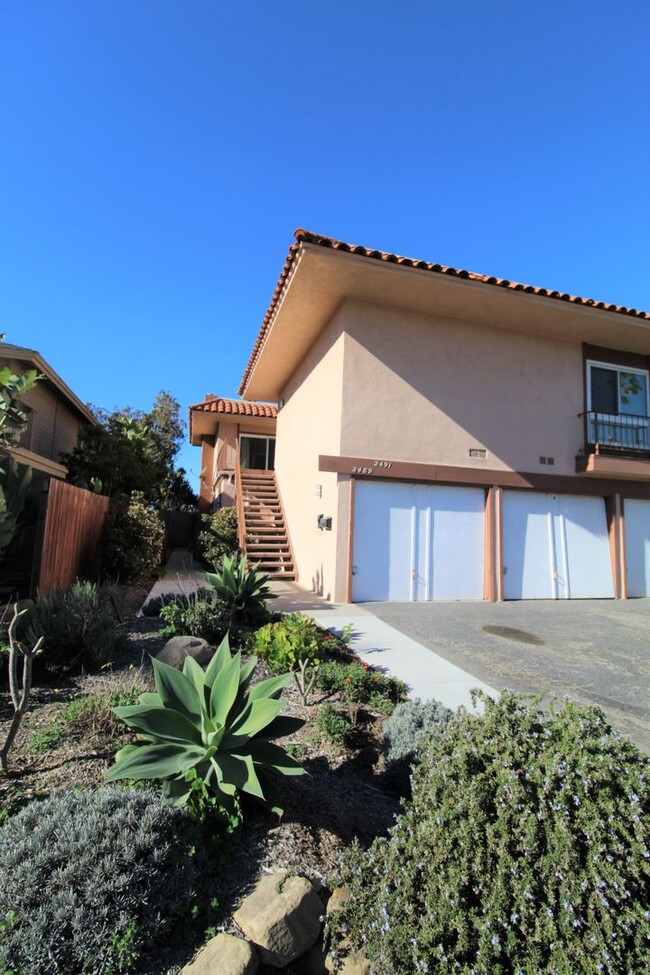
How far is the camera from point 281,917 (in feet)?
6.66

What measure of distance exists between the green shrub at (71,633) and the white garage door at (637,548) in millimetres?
12095

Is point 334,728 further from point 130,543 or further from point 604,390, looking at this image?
point 604,390

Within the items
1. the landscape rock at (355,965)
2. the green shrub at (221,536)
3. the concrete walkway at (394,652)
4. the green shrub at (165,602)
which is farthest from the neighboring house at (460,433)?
Result: the landscape rock at (355,965)

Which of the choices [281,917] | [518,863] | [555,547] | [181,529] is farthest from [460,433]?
[181,529]

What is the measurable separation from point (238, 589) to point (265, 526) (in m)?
8.20

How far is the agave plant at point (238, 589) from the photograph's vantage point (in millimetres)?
6469

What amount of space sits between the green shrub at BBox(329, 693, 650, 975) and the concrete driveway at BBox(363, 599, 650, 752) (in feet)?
4.86

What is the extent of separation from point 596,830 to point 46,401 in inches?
710

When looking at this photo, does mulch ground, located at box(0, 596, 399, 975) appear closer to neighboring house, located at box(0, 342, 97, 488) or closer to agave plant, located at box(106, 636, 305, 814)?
agave plant, located at box(106, 636, 305, 814)

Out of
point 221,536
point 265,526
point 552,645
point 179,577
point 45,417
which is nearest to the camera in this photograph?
point 552,645

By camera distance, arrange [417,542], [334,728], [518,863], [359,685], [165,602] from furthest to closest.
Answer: [417,542] → [165,602] → [359,685] → [334,728] → [518,863]

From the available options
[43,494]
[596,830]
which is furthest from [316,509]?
[596,830]

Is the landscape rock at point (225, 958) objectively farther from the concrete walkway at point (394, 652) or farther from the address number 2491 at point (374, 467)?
the address number 2491 at point (374, 467)

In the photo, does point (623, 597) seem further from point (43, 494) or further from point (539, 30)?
point (43, 494)
